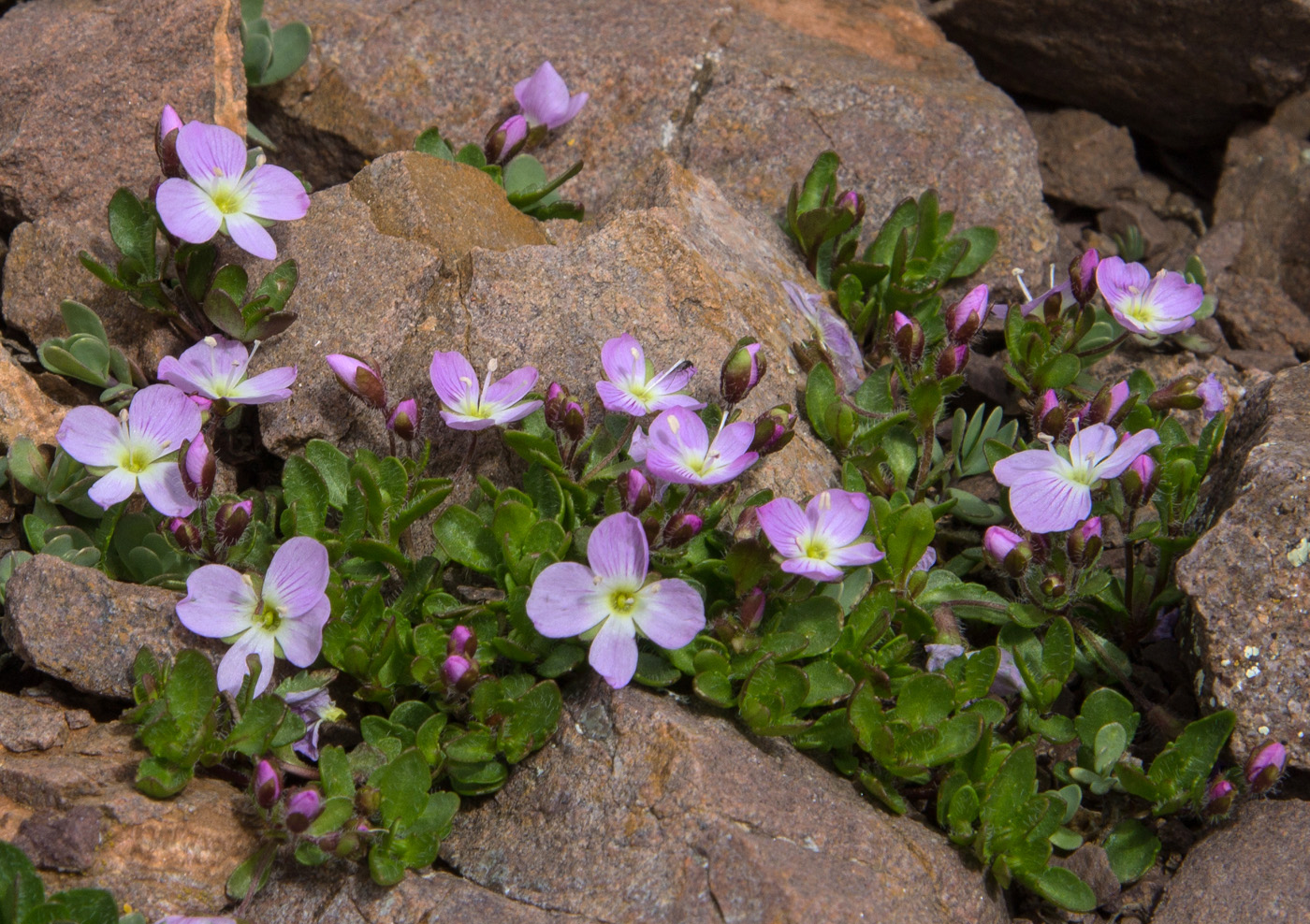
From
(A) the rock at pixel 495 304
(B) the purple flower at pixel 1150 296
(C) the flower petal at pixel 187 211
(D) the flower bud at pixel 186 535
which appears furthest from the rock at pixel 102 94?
(B) the purple flower at pixel 1150 296

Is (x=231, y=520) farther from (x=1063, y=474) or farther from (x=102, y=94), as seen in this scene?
(x=1063, y=474)

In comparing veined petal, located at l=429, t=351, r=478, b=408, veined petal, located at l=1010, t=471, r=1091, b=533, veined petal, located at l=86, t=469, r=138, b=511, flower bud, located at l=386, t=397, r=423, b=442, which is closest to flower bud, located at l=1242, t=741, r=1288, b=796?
veined petal, located at l=1010, t=471, r=1091, b=533

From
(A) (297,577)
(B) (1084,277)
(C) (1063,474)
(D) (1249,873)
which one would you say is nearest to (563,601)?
(A) (297,577)

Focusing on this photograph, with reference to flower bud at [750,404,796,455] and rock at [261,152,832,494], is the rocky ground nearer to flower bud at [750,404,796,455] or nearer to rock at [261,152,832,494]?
rock at [261,152,832,494]

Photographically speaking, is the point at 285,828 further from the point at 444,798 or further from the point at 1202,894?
the point at 1202,894

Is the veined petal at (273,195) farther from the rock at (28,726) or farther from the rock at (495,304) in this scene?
the rock at (28,726)

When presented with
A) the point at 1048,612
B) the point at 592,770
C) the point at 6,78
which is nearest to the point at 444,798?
the point at 592,770
